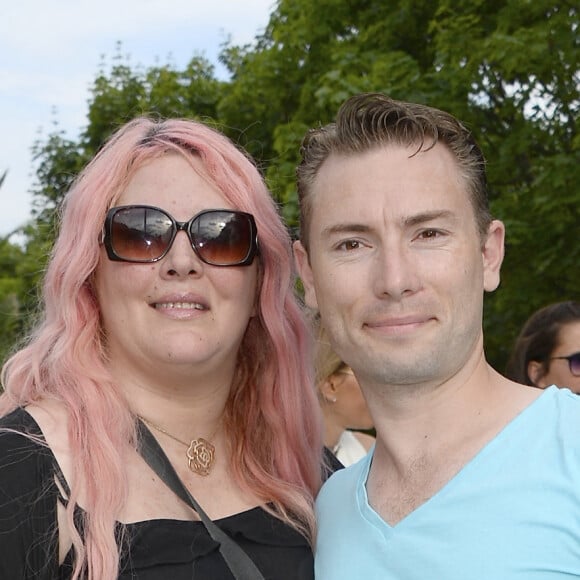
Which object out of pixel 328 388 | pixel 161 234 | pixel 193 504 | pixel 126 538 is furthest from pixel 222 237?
pixel 328 388

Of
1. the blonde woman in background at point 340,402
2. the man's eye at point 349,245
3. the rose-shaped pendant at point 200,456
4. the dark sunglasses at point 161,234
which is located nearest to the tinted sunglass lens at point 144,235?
the dark sunglasses at point 161,234

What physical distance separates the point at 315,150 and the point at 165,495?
1104 millimetres

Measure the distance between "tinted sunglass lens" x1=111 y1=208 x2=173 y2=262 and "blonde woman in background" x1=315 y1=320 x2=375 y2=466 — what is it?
2.56 meters

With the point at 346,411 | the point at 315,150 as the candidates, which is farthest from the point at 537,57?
the point at 315,150

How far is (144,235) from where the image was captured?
98.4 inches

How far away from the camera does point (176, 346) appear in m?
2.53

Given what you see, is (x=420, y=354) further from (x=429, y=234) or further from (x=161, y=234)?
(x=161, y=234)

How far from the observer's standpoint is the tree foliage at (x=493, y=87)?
262 inches

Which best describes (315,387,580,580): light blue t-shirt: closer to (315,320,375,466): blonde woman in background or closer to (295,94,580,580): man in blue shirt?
(295,94,580,580): man in blue shirt

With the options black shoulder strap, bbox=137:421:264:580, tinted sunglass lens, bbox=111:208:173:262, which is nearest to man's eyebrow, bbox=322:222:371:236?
tinted sunglass lens, bbox=111:208:173:262

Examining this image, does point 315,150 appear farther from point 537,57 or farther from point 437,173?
point 537,57

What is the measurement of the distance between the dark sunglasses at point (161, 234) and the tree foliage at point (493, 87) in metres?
3.20

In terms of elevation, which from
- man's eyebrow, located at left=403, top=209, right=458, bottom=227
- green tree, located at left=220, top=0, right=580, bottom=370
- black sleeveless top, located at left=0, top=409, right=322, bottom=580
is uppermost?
green tree, located at left=220, top=0, right=580, bottom=370

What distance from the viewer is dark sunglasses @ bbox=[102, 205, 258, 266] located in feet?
8.21
